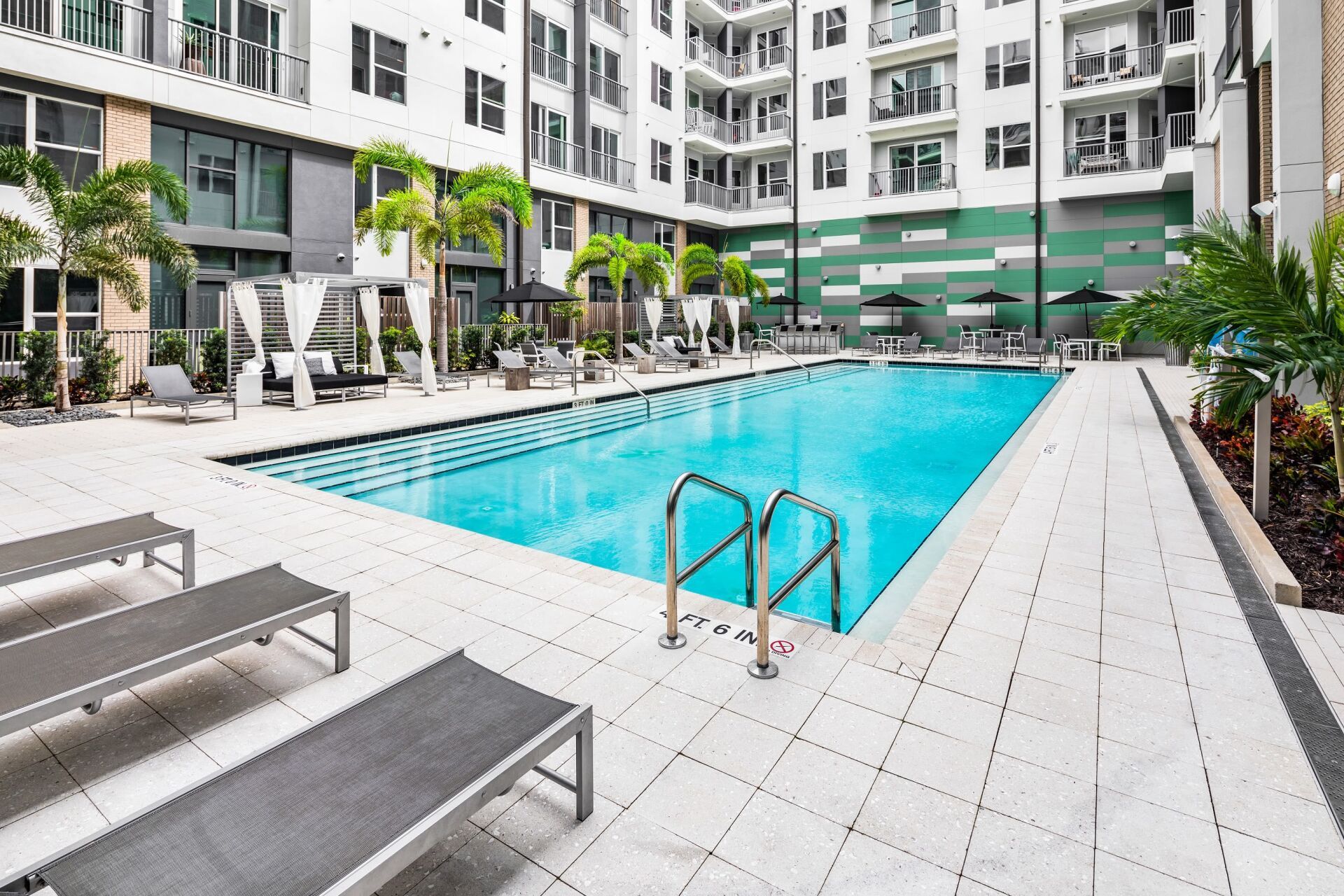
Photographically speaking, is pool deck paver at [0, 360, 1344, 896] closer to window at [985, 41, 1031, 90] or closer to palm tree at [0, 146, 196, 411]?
palm tree at [0, 146, 196, 411]

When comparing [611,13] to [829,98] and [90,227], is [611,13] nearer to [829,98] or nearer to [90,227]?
[829,98]

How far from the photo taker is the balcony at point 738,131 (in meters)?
26.4

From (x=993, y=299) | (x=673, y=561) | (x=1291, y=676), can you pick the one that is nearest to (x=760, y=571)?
(x=673, y=561)

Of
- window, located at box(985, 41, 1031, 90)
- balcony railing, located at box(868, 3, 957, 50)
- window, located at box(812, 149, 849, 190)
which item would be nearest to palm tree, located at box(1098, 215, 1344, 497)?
window, located at box(985, 41, 1031, 90)

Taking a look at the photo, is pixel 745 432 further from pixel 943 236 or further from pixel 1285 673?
pixel 943 236

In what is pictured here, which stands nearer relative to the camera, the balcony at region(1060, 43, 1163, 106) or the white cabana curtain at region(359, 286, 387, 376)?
the white cabana curtain at region(359, 286, 387, 376)

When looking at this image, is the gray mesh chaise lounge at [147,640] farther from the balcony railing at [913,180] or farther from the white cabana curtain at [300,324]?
the balcony railing at [913,180]

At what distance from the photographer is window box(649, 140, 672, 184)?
80.0 feet

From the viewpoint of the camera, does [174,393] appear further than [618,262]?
No

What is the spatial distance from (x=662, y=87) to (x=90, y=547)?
24491 millimetres

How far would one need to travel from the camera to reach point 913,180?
25281 millimetres

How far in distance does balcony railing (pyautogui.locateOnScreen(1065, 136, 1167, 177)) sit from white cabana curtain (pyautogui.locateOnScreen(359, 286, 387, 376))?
2014 cm

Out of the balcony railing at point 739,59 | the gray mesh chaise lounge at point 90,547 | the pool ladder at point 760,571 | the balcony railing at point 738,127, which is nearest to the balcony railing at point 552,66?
the balcony railing at point 738,127

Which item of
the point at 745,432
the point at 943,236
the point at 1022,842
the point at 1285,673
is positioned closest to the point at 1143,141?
the point at 943,236
